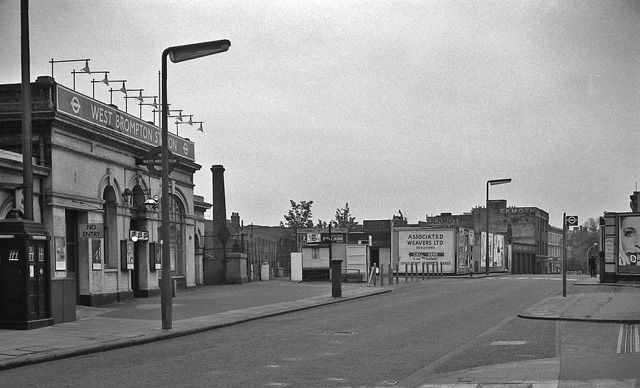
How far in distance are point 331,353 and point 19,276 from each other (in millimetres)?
8477

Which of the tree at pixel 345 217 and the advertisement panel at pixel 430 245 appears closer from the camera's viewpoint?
the advertisement panel at pixel 430 245

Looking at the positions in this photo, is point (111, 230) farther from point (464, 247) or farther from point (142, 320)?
point (464, 247)

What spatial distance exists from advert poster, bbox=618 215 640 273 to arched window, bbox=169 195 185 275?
19.5m

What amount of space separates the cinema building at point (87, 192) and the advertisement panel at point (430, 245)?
94.2 feet

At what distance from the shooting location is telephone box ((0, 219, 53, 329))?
19141 mm

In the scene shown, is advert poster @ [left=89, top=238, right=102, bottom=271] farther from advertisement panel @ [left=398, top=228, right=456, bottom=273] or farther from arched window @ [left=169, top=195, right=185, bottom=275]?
advertisement panel @ [left=398, top=228, right=456, bottom=273]

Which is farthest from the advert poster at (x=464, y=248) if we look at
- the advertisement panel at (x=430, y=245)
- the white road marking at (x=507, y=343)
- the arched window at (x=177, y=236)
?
the white road marking at (x=507, y=343)

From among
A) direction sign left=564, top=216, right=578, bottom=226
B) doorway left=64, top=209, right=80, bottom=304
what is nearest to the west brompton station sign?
doorway left=64, top=209, right=80, bottom=304

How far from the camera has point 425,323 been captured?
20.3m

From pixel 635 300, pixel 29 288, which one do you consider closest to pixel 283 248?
pixel 635 300

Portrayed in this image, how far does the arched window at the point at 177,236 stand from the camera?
38.0 m

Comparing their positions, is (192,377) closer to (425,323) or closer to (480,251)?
(425,323)

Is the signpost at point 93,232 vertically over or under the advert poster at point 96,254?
over

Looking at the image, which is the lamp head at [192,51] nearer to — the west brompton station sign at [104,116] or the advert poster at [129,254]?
the west brompton station sign at [104,116]
